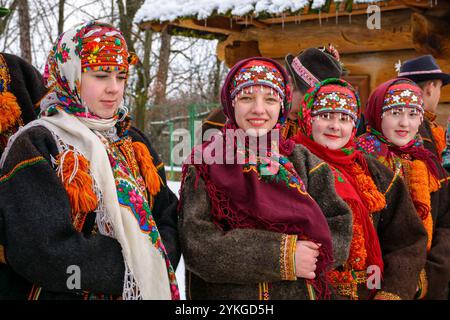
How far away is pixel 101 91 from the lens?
84.1 inches

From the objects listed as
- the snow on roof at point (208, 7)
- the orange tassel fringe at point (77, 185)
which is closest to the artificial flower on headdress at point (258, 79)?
the orange tassel fringe at point (77, 185)

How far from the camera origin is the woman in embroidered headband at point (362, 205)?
248 cm

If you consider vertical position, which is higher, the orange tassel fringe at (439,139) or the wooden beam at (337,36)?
the wooden beam at (337,36)

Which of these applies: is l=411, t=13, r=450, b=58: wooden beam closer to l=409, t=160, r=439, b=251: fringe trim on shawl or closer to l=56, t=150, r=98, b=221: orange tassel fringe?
l=409, t=160, r=439, b=251: fringe trim on shawl

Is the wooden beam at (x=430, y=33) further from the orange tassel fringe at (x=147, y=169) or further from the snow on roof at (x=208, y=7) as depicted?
the orange tassel fringe at (x=147, y=169)

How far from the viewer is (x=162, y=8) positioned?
6.28 meters

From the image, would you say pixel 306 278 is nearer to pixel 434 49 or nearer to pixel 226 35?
pixel 434 49

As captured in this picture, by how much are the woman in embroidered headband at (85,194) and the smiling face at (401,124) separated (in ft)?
4.88

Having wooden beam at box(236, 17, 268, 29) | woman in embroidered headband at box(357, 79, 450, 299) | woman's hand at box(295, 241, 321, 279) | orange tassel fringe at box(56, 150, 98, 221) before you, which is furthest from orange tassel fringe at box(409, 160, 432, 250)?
wooden beam at box(236, 17, 268, 29)

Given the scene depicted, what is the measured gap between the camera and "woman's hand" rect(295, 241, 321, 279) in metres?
2.08
